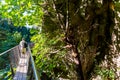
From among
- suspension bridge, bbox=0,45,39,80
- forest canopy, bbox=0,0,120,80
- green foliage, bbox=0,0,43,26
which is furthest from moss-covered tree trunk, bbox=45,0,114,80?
green foliage, bbox=0,0,43,26

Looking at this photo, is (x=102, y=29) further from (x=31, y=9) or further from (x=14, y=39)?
(x=14, y=39)

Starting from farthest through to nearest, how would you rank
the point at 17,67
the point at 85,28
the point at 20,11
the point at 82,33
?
the point at 20,11
the point at 85,28
the point at 82,33
the point at 17,67

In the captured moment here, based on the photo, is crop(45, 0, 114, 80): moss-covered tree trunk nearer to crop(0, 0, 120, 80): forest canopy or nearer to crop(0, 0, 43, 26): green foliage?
crop(0, 0, 120, 80): forest canopy

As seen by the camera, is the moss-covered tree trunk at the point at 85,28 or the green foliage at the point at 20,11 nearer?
the moss-covered tree trunk at the point at 85,28

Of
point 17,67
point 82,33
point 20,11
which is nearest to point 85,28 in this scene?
point 82,33

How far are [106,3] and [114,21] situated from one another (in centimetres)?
59

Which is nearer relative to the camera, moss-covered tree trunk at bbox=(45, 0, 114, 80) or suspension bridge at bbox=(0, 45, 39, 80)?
suspension bridge at bbox=(0, 45, 39, 80)

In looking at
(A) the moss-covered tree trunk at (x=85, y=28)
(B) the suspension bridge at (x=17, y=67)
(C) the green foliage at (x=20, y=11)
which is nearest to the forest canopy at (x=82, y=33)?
(A) the moss-covered tree trunk at (x=85, y=28)

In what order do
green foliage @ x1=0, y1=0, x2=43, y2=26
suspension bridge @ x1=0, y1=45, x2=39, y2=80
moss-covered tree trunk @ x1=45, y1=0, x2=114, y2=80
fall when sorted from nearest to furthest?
suspension bridge @ x1=0, y1=45, x2=39, y2=80, moss-covered tree trunk @ x1=45, y1=0, x2=114, y2=80, green foliage @ x1=0, y1=0, x2=43, y2=26

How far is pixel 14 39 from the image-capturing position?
29938mm

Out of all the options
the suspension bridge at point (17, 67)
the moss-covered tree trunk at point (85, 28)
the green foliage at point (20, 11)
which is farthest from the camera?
the green foliage at point (20, 11)

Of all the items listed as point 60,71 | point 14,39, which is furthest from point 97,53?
point 14,39

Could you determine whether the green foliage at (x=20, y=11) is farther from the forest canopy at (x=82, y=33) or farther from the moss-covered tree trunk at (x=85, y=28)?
the moss-covered tree trunk at (x=85, y=28)

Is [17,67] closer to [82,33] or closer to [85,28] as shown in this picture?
[82,33]
